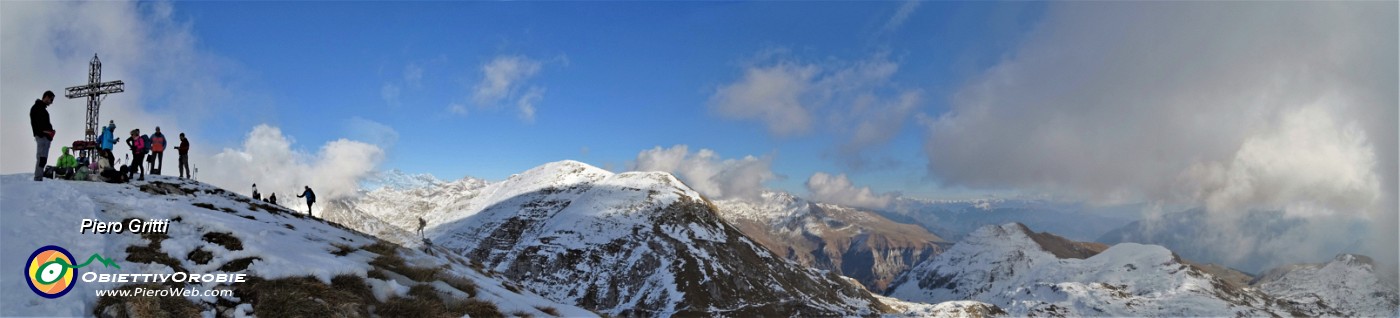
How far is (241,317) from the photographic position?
11.1 m

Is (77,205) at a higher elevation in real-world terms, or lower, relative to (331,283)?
higher

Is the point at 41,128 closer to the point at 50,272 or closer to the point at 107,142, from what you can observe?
the point at 107,142

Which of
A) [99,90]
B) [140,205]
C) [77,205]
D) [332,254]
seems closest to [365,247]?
[332,254]

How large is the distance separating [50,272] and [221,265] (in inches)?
104

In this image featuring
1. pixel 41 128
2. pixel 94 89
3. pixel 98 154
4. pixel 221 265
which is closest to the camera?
pixel 221 265

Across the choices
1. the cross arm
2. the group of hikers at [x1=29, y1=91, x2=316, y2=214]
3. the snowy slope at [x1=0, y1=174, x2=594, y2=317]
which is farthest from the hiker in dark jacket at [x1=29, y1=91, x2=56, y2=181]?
the cross arm

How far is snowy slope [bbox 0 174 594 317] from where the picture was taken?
11.3 m

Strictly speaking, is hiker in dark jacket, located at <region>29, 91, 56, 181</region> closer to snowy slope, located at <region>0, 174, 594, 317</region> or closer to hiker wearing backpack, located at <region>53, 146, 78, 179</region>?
hiker wearing backpack, located at <region>53, 146, 78, 179</region>

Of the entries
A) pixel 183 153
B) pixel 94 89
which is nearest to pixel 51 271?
pixel 183 153

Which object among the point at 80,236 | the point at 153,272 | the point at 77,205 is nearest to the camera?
the point at 153,272

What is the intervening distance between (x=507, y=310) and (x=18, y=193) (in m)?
14.4

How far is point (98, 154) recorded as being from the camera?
2764 centimetres

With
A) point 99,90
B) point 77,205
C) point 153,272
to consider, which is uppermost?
point 99,90

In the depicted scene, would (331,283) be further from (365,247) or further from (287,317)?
(365,247)
